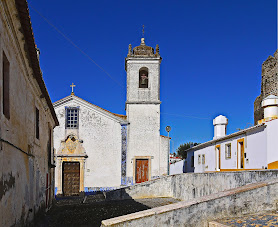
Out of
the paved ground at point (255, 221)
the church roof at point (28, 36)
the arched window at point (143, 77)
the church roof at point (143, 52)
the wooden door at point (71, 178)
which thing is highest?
the church roof at point (143, 52)

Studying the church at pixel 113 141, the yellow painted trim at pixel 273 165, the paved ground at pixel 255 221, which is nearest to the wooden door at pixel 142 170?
the church at pixel 113 141

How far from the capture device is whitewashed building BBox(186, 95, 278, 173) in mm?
10953

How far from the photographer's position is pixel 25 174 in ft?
22.4

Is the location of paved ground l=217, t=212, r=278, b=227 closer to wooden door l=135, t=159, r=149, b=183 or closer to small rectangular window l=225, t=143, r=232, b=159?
small rectangular window l=225, t=143, r=232, b=159

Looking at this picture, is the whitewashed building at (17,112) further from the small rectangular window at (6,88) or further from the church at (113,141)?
the church at (113,141)

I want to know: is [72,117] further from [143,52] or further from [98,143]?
[143,52]

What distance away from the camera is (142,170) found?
746 inches

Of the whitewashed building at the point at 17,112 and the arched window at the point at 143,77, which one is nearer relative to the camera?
the whitewashed building at the point at 17,112

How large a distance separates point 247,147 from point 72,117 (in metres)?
10.9

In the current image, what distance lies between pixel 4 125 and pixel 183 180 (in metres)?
10.7

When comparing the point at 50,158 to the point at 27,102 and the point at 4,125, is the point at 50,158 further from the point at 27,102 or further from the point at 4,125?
the point at 4,125

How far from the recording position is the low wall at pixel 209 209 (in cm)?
495

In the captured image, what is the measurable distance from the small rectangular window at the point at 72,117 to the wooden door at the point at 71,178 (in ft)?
7.74

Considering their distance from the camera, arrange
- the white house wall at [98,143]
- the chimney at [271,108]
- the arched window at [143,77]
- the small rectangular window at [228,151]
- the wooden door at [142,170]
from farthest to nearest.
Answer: the arched window at [143,77] → the wooden door at [142,170] → the white house wall at [98,143] → the small rectangular window at [228,151] → the chimney at [271,108]
